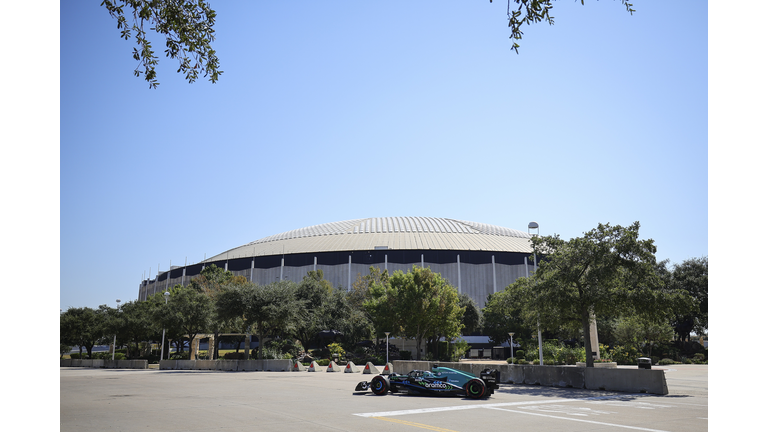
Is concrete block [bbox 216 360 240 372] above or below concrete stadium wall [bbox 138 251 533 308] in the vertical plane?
below

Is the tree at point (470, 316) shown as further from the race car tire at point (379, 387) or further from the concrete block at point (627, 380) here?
the race car tire at point (379, 387)

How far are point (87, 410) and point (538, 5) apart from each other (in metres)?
14.4

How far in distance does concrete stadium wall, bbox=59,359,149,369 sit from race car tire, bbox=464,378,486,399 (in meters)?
39.8

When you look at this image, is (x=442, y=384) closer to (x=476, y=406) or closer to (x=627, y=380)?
(x=476, y=406)

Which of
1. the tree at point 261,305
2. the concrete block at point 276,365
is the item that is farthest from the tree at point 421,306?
the concrete block at point 276,365

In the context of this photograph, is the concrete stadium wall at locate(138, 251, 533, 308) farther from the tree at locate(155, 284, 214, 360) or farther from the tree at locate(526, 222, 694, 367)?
the tree at locate(526, 222, 694, 367)

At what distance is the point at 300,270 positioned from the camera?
9362 centimetres

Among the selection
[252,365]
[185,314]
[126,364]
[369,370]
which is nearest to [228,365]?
[252,365]

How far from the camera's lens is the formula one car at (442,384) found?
17.3 m

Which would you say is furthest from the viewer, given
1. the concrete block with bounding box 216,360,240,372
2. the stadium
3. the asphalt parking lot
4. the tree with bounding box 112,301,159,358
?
the stadium

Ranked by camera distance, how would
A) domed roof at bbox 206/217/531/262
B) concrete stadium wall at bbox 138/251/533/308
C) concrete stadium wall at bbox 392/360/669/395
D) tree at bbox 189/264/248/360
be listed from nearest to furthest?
concrete stadium wall at bbox 392/360/669/395, tree at bbox 189/264/248/360, concrete stadium wall at bbox 138/251/533/308, domed roof at bbox 206/217/531/262

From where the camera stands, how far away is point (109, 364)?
50938 millimetres

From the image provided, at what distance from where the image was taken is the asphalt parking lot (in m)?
11.1

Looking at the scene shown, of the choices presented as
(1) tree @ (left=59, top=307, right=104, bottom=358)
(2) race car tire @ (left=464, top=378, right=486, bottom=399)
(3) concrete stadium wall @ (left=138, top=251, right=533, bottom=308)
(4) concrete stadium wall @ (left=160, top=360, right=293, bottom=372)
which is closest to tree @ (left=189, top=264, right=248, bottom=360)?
(4) concrete stadium wall @ (left=160, top=360, right=293, bottom=372)
